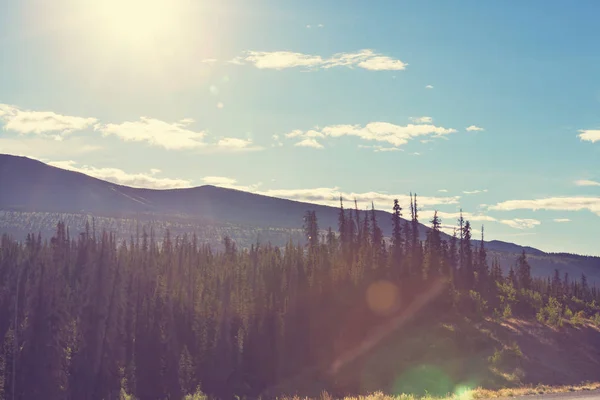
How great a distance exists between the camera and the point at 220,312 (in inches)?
3725

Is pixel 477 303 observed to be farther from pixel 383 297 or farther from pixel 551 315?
pixel 383 297

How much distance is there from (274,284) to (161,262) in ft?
80.7

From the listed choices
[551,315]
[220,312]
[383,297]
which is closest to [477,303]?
[551,315]

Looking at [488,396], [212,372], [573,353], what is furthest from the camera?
[212,372]

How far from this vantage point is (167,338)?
309ft

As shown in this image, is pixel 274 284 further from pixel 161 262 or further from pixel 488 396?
pixel 488 396

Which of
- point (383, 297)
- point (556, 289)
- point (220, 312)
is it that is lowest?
point (220, 312)

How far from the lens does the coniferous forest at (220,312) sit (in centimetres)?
8269

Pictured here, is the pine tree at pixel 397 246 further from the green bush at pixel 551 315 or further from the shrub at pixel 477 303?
the green bush at pixel 551 315

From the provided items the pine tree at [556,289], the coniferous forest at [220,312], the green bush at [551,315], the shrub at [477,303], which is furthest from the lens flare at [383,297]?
the pine tree at [556,289]

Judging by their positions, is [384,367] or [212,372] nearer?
[384,367]

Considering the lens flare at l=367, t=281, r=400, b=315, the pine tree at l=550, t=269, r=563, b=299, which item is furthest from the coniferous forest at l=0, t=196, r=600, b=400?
the pine tree at l=550, t=269, r=563, b=299

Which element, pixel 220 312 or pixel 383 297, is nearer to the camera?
pixel 383 297

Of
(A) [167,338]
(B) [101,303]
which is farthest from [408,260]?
(B) [101,303]
